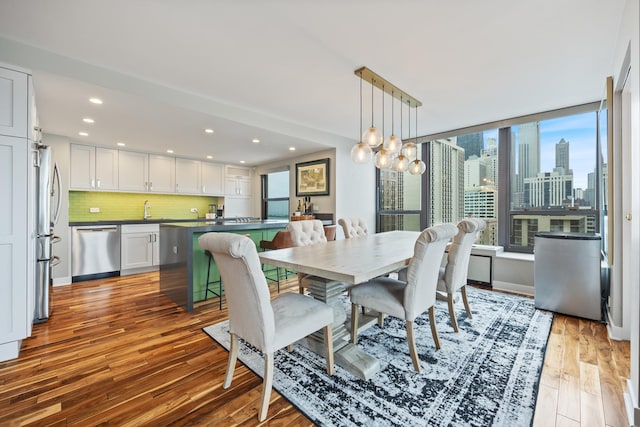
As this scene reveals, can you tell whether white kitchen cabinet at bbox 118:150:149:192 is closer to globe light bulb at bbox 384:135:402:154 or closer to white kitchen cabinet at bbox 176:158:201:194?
white kitchen cabinet at bbox 176:158:201:194

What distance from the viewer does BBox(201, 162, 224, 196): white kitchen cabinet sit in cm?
593

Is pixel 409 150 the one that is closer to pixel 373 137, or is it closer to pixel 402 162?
pixel 402 162

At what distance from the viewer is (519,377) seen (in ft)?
5.85

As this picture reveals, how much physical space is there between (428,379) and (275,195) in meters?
5.30

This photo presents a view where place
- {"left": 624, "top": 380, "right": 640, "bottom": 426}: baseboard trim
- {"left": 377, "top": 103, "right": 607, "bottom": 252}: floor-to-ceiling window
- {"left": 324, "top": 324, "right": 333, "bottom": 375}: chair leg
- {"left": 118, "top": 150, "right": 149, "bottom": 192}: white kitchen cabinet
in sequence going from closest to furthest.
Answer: {"left": 624, "top": 380, "right": 640, "bottom": 426}: baseboard trim
{"left": 324, "top": 324, "right": 333, "bottom": 375}: chair leg
{"left": 377, "top": 103, "right": 607, "bottom": 252}: floor-to-ceiling window
{"left": 118, "top": 150, "right": 149, "bottom": 192}: white kitchen cabinet

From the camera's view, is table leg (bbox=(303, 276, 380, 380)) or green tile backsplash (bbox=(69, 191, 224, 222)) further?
green tile backsplash (bbox=(69, 191, 224, 222))

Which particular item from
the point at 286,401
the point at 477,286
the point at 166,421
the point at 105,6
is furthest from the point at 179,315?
the point at 477,286

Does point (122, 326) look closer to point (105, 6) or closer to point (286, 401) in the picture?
point (286, 401)

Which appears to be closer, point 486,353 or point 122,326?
point 486,353

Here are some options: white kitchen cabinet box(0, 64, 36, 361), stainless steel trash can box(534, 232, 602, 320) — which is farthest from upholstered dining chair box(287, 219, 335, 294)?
stainless steel trash can box(534, 232, 602, 320)

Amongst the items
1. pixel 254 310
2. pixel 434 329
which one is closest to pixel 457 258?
pixel 434 329

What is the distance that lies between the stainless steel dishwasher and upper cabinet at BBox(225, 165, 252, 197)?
2.40 metres

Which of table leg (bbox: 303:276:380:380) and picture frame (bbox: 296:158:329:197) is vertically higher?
picture frame (bbox: 296:158:329:197)

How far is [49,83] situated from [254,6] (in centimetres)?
208
